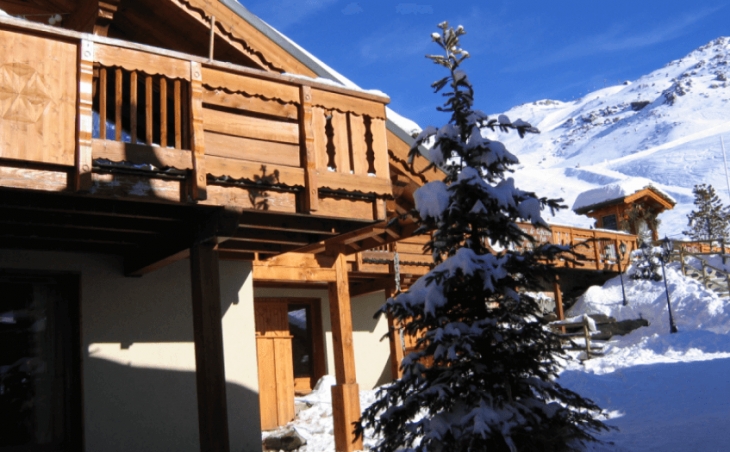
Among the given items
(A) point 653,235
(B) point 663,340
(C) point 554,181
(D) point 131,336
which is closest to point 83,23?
(D) point 131,336

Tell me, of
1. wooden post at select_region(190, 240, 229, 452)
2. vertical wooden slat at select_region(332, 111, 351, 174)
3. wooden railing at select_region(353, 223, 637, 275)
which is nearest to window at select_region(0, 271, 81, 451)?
wooden post at select_region(190, 240, 229, 452)

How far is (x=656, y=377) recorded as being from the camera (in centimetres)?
1275

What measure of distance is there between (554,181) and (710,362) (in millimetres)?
66049

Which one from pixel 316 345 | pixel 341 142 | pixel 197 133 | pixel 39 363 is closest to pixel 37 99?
pixel 197 133

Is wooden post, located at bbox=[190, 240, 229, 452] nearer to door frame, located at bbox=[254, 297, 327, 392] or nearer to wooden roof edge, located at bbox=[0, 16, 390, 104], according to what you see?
wooden roof edge, located at bbox=[0, 16, 390, 104]

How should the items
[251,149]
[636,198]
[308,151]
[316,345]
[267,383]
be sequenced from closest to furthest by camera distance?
[251,149]
[308,151]
[267,383]
[316,345]
[636,198]

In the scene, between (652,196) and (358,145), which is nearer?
(358,145)

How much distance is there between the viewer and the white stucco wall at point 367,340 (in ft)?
50.6

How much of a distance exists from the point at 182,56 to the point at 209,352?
107 inches

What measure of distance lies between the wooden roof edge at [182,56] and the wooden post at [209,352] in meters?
1.72

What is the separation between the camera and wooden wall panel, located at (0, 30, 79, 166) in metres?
5.15

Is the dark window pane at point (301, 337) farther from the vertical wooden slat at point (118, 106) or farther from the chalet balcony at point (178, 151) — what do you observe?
the vertical wooden slat at point (118, 106)

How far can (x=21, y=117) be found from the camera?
521 cm

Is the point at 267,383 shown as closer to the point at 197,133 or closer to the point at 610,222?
the point at 197,133
